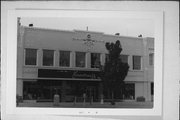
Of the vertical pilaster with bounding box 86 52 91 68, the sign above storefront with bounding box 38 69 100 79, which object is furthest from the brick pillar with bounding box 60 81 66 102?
the vertical pilaster with bounding box 86 52 91 68

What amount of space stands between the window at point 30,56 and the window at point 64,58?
1.44 feet

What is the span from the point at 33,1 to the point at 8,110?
73.6 inches

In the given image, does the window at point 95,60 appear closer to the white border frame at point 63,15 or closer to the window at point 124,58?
the window at point 124,58

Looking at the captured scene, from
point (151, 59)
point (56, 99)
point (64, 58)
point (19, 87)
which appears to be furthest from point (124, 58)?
point (19, 87)

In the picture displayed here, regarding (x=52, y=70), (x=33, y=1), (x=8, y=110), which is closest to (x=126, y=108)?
(x=52, y=70)

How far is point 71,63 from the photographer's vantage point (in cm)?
563

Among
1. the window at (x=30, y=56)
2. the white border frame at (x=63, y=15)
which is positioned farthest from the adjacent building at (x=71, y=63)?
the white border frame at (x=63, y=15)

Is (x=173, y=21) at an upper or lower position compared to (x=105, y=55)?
upper

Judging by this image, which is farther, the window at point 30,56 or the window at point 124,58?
the window at point 124,58

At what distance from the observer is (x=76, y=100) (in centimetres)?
566

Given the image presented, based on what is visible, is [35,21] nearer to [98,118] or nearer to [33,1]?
[33,1]

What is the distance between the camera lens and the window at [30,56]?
5508mm

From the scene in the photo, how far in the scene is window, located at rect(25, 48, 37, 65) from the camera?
18.1 ft

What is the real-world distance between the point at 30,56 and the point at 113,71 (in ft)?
4.77
